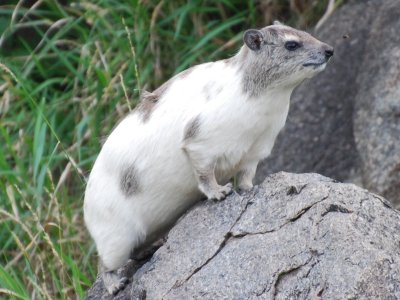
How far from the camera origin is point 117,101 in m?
7.96

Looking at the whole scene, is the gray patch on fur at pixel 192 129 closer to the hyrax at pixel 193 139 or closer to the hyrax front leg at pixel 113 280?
the hyrax at pixel 193 139

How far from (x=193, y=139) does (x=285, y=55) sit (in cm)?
60

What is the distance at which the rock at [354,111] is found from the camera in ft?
23.6

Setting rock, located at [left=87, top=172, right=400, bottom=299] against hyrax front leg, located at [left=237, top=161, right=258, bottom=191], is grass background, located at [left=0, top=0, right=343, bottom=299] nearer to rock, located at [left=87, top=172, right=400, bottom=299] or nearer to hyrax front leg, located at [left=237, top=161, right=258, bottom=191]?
hyrax front leg, located at [left=237, top=161, right=258, bottom=191]

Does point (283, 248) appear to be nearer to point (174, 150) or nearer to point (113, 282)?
point (174, 150)

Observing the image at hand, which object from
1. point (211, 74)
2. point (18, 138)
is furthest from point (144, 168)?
point (18, 138)

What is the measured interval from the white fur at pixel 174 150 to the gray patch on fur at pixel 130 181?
0.07ft

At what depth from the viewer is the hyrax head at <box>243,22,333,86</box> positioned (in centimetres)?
509

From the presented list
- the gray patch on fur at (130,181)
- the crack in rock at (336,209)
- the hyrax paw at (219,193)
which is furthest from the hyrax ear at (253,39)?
the crack in rock at (336,209)

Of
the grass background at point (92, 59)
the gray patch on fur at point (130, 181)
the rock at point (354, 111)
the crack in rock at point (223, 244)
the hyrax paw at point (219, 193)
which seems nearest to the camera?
the crack in rock at point (223, 244)

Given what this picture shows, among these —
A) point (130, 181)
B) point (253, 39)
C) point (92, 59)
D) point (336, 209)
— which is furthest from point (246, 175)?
point (92, 59)

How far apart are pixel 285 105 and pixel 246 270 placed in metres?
0.99

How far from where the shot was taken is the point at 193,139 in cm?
510

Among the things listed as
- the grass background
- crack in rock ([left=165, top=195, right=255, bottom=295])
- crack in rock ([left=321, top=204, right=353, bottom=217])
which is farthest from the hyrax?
the grass background
